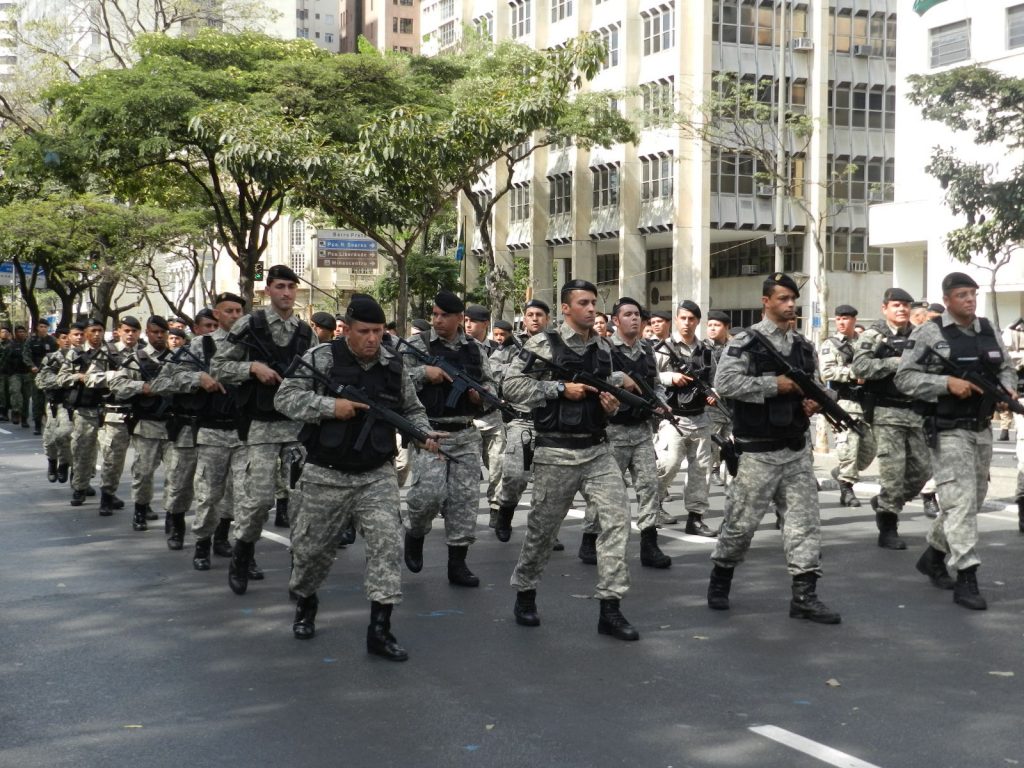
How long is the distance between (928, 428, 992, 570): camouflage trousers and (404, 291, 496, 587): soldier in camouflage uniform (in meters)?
2.90

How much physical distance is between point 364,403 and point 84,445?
23.7 ft

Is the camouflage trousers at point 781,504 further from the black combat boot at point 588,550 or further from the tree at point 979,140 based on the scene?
the tree at point 979,140

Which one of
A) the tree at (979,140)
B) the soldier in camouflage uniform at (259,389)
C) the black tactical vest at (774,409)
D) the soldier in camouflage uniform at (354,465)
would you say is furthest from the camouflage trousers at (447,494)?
the tree at (979,140)

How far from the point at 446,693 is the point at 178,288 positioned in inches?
3419

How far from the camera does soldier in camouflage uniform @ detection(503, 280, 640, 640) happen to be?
23.1ft

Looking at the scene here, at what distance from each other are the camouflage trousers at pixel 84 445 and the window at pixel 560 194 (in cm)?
3906

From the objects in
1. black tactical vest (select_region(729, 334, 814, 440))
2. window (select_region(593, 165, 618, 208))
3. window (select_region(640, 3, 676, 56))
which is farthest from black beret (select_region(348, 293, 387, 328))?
window (select_region(593, 165, 618, 208))

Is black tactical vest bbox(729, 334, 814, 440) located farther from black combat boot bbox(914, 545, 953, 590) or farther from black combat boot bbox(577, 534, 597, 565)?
black combat boot bbox(577, 534, 597, 565)

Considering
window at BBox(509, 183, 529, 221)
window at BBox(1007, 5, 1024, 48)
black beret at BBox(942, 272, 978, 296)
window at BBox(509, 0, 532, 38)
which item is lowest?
black beret at BBox(942, 272, 978, 296)

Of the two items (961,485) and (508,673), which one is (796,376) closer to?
(961,485)

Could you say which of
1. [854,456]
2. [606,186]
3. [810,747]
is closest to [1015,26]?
[606,186]

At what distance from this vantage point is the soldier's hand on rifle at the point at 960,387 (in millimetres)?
7430

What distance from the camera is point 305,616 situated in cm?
693

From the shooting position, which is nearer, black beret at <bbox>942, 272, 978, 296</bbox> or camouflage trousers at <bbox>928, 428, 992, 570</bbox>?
camouflage trousers at <bbox>928, 428, 992, 570</bbox>
